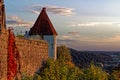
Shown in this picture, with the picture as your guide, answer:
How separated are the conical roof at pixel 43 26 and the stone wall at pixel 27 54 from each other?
1181cm

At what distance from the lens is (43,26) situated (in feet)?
168

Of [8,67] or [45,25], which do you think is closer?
[8,67]

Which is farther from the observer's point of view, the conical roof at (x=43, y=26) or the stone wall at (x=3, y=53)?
the conical roof at (x=43, y=26)

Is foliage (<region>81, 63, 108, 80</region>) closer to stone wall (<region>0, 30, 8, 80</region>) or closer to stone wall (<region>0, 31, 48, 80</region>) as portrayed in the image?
stone wall (<region>0, 31, 48, 80</region>)

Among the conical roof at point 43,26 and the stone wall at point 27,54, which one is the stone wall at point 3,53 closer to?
the stone wall at point 27,54

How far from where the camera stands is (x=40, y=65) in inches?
1455

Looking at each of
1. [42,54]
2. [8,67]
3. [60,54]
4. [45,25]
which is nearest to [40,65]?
[42,54]

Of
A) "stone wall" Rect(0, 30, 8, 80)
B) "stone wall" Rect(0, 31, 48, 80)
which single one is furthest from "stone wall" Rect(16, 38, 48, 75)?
"stone wall" Rect(0, 30, 8, 80)

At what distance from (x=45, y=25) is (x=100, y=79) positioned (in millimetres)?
13789

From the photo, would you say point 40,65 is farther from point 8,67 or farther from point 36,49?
point 8,67

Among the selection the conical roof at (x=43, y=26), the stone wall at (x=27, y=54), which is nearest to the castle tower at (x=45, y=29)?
the conical roof at (x=43, y=26)

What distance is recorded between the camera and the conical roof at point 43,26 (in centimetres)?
5048

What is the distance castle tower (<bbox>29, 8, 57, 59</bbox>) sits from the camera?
49.8 metres

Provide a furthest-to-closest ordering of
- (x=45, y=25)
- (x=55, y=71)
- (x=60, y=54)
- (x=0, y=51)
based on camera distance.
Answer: (x=60, y=54)
(x=45, y=25)
(x=55, y=71)
(x=0, y=51)
